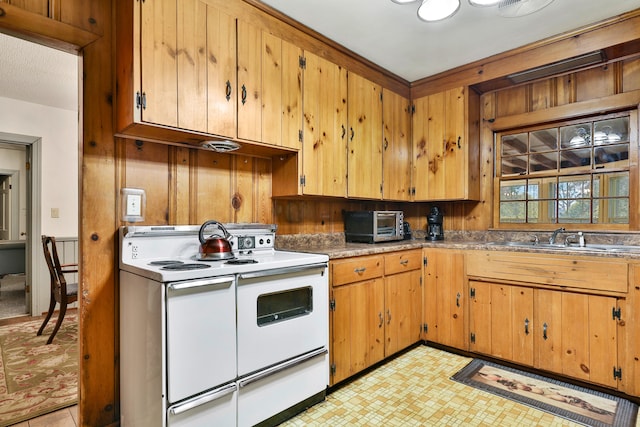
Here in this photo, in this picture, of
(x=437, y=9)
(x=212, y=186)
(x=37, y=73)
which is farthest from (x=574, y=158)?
(x=37, y=73)

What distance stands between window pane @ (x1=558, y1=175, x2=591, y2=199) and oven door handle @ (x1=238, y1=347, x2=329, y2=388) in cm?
247

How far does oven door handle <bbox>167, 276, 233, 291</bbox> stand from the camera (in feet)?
4.70

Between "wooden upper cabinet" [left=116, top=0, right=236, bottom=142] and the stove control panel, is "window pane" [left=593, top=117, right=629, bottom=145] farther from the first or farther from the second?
"wooden upper cabinet" [left=116, top=0, right=236, bottom=142]

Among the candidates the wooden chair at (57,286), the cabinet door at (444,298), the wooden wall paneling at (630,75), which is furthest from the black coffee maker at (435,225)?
the wooden chair at (57,286)

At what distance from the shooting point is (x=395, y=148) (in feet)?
10.9

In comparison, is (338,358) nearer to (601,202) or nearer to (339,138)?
(339,138)

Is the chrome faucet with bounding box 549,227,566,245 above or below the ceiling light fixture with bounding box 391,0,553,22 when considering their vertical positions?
below

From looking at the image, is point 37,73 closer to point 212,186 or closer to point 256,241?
point 212,186

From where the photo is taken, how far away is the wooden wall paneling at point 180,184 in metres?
2.10

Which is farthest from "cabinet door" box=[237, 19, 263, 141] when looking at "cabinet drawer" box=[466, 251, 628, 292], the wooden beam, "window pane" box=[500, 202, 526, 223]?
"window pane" box=[500, 202, 526, 223]

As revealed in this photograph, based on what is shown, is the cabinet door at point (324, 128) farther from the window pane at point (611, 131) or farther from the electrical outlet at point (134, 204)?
A: the window pane at point (611, 131)

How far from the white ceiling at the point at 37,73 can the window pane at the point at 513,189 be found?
4038 millimetres

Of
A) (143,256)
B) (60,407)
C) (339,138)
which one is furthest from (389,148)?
(60,407)

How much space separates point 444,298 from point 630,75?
2232 millimetres
